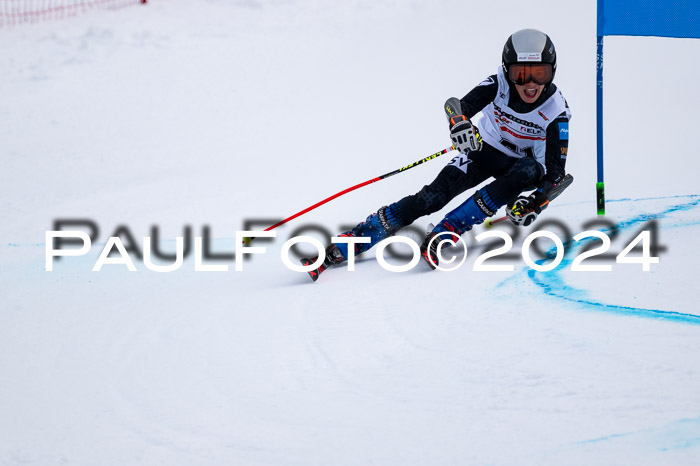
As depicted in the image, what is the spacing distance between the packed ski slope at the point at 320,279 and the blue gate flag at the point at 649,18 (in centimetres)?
122

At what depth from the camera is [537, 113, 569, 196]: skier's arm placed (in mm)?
4328

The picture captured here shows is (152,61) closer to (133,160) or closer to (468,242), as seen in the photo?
(133,160)

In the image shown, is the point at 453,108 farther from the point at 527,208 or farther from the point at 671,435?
the point at 671,435

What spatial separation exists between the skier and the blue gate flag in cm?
106

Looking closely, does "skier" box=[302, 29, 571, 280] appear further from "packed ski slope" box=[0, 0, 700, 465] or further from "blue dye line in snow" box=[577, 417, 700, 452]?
"blue dye line in snow" box=[577, 417, 700, 452]

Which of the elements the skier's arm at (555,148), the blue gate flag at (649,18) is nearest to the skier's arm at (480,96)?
the skier's arm at (555,148)

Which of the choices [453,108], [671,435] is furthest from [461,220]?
[671,435]

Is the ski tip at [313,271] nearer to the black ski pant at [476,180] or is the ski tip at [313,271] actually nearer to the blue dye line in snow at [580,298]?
the black ski pant at [476,180]

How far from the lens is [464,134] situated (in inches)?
168

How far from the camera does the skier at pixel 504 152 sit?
166 inches

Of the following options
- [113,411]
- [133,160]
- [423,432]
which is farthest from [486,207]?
[133,160]

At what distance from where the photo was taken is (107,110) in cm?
819

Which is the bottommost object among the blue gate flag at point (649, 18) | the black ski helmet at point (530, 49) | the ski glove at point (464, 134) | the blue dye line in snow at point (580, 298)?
the blue dye line in snow at point (580, 298)

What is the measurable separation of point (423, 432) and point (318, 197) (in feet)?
12.4
